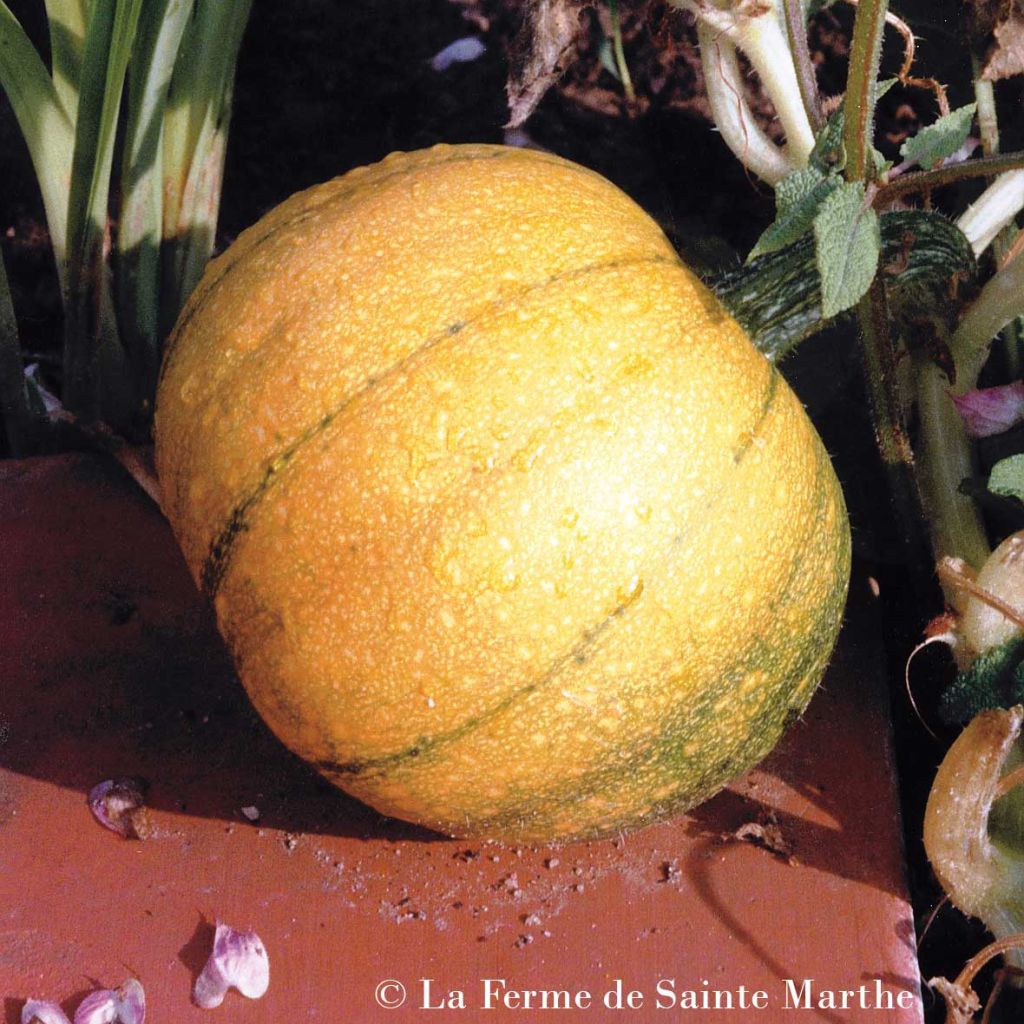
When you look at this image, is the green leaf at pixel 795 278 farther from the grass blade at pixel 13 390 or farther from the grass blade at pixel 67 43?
the grass blade at pixel 13 390

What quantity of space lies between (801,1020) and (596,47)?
1491 millimetres

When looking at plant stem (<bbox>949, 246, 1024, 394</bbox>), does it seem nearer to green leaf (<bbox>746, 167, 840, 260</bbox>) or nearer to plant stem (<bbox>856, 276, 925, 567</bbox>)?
plant stem (<bbox>856, 276, 925, 567</bbox>)

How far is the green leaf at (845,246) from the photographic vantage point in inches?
40.3

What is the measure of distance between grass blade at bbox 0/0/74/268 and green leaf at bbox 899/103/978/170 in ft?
3.39

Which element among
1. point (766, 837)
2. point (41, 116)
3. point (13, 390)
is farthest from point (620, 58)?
point (766, 837)

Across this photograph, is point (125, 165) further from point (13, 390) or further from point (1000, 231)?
point (1000, 231)

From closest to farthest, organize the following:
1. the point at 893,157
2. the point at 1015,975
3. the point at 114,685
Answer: the point at 1015,975
the point at 114,685
the point at 893,157

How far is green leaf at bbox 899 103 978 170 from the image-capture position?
1.15 metres

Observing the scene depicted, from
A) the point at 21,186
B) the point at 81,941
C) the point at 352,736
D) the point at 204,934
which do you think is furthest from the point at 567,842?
the point at 21,186

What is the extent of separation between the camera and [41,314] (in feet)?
6.34

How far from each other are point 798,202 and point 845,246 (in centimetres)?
7

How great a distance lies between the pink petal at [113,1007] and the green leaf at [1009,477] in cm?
102

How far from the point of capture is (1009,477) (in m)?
1.21

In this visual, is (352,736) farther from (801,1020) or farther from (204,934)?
(801,1020)
